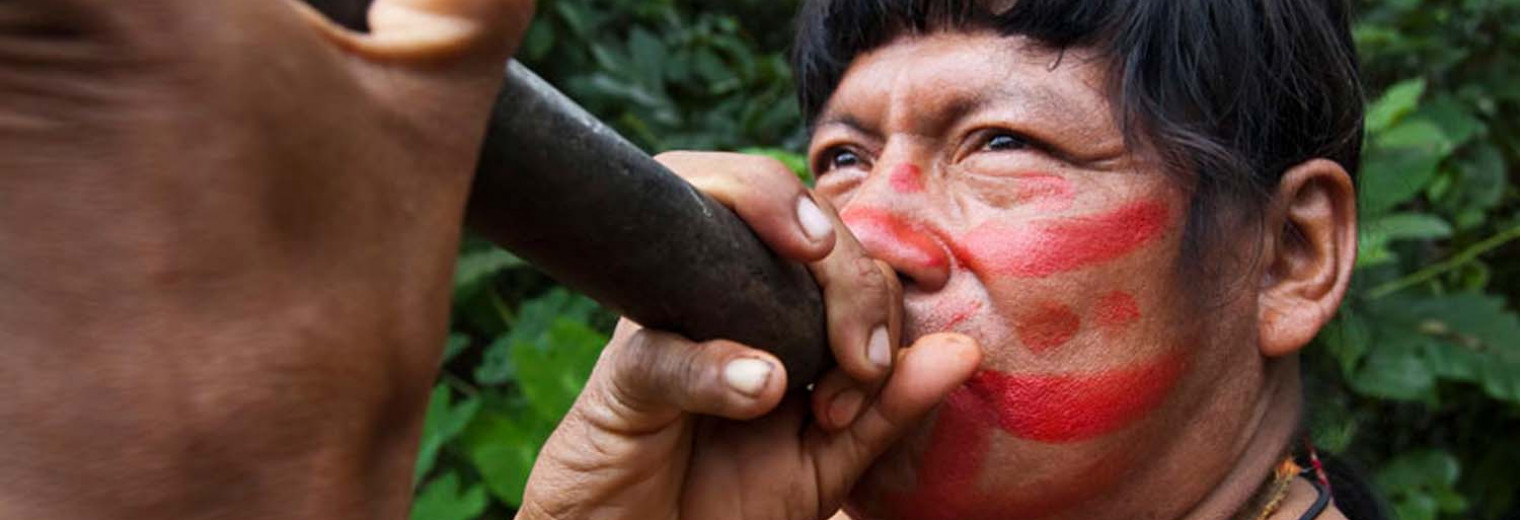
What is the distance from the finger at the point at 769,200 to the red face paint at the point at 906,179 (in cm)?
29

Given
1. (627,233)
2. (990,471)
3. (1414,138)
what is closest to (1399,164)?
(1414,138)

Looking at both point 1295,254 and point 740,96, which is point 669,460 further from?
point 740,96

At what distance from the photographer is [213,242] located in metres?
0.61

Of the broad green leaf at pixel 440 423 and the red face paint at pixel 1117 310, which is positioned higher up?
the red face paint at pixel 1117 310

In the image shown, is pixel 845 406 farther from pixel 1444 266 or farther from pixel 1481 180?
pixel 1481 180

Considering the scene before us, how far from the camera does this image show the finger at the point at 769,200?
42.8 inches

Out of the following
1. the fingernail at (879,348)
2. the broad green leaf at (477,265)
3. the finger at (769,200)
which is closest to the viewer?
the finger at (769,200)

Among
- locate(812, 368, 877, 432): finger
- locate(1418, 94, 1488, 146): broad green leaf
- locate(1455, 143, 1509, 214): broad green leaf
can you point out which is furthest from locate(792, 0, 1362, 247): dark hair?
locate(1455, 143, 1509, 214): broad green leaf

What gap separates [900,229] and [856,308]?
19cm

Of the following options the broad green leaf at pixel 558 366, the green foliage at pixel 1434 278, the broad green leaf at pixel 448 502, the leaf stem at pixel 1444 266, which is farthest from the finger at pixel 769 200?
the leaf stem at pixel 1444 266

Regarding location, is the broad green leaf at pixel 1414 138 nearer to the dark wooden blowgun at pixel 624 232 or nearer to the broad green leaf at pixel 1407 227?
the broad green leaf at pixel 1407 227

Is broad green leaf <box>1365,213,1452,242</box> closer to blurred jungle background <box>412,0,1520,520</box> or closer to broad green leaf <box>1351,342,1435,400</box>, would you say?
blurred jungle background <box>412,0,1520,520</box>

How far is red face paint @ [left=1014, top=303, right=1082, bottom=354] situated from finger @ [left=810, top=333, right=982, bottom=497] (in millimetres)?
78

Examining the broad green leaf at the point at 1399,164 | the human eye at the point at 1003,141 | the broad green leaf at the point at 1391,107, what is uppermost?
the human eye at the point at 1003,141
